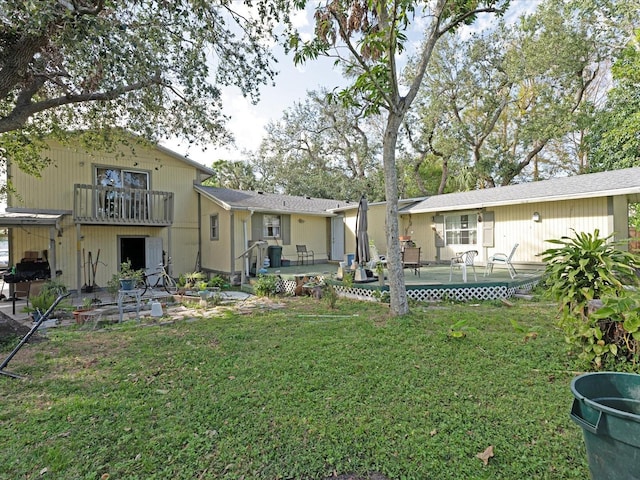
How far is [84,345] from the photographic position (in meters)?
5.17

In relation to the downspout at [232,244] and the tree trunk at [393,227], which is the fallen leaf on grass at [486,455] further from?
the downspout at [232,244]

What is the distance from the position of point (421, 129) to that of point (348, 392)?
21.4 meters

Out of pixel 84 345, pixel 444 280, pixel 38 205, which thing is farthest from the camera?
pixel 38 205

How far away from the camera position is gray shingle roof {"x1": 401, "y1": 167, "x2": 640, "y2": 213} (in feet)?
29.2

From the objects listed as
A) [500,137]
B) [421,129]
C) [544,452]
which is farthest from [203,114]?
[500,137]

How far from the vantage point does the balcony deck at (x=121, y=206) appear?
10406 millimetres

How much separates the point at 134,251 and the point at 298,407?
1138 centimetres

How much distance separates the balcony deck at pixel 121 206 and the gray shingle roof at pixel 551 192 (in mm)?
9600

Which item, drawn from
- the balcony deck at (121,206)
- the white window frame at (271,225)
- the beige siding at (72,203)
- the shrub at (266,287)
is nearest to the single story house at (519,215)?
the white window frame at (271,225)

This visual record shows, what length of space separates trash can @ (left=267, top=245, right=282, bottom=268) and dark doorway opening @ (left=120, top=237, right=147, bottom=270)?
4631mm

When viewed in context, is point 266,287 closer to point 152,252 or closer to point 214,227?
point 214,227

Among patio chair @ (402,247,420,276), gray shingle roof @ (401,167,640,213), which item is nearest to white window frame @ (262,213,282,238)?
gray shingle roof @ (401,167,640,213)

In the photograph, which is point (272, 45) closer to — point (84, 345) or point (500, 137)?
point (84, 345)

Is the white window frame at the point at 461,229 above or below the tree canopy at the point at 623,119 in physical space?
below
